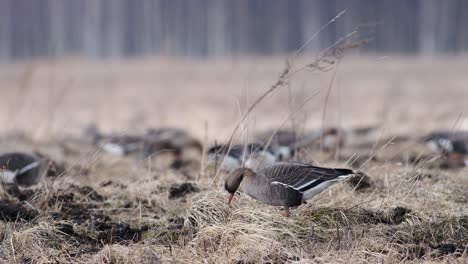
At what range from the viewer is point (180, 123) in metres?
18.7

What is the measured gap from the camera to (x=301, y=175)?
6090mm

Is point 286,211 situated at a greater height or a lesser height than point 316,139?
greater

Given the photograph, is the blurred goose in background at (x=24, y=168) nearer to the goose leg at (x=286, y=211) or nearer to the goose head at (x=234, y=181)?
the goose head at (x=234, y=181)

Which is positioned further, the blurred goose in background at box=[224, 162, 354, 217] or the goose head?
the goose head

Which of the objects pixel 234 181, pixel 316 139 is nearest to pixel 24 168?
pixel 234 181

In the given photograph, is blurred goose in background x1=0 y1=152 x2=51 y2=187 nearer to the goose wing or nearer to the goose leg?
the goose wing

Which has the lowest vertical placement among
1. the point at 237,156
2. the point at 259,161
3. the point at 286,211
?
the point at 237,156

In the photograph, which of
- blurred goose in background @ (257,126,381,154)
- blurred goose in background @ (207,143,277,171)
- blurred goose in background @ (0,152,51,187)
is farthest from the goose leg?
blurred goose in background @ (0,152,51,187)

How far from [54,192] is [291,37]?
50183mm

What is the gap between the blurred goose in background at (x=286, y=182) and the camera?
5.93m

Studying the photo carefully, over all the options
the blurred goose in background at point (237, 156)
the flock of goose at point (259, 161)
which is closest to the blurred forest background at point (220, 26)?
the flock of goose at point (259, 161)

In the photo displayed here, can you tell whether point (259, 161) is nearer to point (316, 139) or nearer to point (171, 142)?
point (316, 139)

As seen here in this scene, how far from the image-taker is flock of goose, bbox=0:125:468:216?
598cm

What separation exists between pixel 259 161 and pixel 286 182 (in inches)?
41.3
